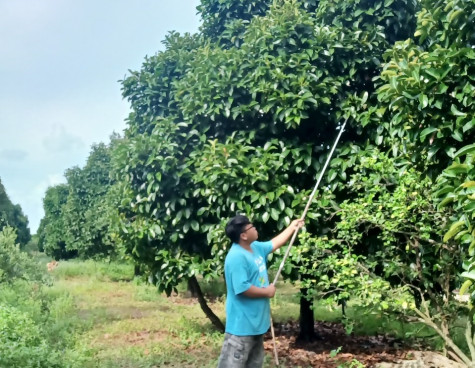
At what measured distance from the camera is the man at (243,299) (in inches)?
156

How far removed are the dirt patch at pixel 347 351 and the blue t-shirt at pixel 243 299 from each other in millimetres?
2314

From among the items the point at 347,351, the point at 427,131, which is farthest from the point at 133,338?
the point at 427,131

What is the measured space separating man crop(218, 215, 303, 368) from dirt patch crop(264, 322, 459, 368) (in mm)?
2284

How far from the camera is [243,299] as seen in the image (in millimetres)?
4051

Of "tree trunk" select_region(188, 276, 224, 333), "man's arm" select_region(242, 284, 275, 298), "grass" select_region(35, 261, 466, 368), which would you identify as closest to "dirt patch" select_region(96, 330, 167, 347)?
"grass" select_region(35, 261, 466, 368)

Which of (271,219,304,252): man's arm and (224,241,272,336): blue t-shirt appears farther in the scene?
(271,219,304,252): man's arm

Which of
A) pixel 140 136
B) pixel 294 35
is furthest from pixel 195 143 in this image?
pixel 294 35

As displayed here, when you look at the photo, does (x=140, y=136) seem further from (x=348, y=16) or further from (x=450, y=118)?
(x=450, y=118)

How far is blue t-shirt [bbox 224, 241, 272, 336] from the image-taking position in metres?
3.96

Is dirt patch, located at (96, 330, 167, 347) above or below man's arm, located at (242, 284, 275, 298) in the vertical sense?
below

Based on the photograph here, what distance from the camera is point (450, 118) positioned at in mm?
4133

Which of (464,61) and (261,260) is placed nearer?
(464,61)

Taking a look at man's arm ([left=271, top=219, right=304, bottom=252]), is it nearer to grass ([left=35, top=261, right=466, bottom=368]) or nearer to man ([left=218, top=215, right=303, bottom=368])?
man ([left=218, top=215, right=303, bottom=368])

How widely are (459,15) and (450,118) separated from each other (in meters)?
0.85
